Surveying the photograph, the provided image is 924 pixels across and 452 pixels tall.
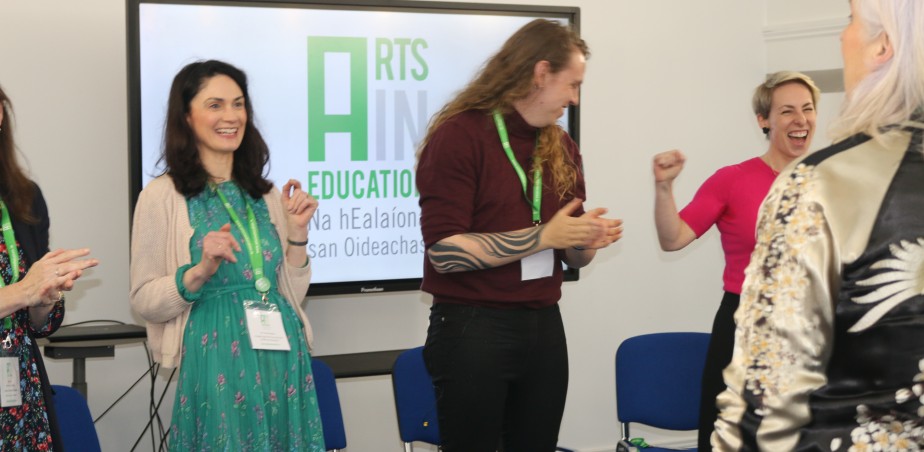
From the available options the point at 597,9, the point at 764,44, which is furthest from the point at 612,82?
the point at 764,44

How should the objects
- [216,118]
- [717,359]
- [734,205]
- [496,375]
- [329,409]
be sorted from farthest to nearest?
1. [329,409]
2. [734,205]
3. [717,359]
4. [216,118]
5. [496,375]

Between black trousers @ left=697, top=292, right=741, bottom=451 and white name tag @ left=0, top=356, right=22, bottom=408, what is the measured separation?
1.93 m

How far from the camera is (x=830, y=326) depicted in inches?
48.1

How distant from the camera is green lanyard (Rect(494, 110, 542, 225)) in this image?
8.29 ft

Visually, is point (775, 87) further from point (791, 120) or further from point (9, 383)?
point (9, 383)

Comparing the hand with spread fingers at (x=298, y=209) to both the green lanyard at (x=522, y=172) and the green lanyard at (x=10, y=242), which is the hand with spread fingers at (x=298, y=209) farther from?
the green lanyard at (x=10, y=242)

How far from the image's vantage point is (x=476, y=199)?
252 centimetres

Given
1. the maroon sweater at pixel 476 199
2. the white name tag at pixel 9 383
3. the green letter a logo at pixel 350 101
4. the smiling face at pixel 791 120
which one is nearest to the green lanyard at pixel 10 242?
the white name tag at pixel 9 383

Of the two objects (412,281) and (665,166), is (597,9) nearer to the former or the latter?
(412,281)

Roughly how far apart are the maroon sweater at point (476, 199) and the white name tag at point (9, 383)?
1037mm

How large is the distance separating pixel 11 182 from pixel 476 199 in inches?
46.4

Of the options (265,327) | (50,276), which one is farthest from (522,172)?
(50,276)

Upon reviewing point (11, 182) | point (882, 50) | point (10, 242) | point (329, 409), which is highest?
point (882, 50)

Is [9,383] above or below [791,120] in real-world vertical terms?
below
